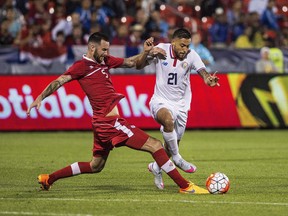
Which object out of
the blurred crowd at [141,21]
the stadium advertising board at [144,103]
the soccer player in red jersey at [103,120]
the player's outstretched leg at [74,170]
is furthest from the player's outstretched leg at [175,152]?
the blurred crowd at [141,21]

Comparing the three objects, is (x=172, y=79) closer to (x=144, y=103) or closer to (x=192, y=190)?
(x=192, y=190)

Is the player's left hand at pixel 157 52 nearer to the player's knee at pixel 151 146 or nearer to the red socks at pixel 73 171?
the player's knee at pixel 151 146

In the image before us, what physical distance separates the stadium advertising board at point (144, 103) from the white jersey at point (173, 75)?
9.70m

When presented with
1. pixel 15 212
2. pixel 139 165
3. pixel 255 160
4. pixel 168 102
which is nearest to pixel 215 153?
pixel 255 160

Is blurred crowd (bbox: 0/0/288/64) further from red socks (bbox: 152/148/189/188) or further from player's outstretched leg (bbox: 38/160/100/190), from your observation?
red socks (bbox: 152/148/189/188)

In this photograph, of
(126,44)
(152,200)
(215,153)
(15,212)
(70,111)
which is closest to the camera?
(15,212)

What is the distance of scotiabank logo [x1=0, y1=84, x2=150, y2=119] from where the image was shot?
21.5 meters

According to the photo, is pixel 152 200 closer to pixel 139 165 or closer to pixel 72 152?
pixel 139 165

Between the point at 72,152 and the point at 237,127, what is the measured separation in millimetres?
6881

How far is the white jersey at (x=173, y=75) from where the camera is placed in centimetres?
1184

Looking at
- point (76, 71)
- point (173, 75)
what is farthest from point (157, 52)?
point (76, 71)

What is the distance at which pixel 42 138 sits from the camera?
20297mm

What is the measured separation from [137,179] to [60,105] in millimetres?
9556

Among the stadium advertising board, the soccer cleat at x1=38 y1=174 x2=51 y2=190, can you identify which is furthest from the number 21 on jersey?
the stadium advertising board
